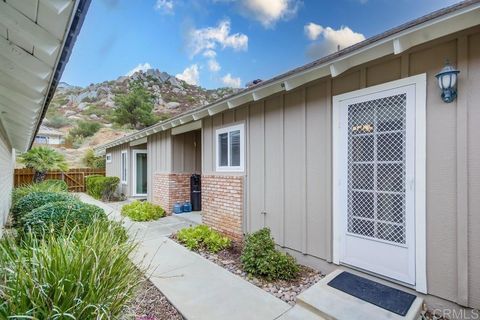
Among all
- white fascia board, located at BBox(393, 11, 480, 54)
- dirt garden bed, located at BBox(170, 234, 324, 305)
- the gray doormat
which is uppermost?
white fascia board, located at BBox(393, 11, 480, 54)

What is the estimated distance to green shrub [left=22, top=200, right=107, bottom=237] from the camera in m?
4.01

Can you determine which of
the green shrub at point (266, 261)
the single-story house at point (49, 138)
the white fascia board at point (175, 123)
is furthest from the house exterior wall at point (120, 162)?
the single-story house at point (49, 138)

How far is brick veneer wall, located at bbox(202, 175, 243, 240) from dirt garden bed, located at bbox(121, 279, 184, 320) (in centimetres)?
253

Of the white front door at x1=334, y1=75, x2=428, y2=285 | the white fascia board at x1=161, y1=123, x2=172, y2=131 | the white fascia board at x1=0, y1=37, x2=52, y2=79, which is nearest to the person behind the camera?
the white fascia board at x1=0, y1=37, x2=52, y2=79

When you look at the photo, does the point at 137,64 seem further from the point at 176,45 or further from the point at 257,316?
the point at 257,316

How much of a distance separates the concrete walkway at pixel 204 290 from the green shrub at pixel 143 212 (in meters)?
3.12

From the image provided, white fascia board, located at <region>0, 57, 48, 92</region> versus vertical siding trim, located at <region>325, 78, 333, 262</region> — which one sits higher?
white fascia board, located at <region>0, 57, 48, 92</region>

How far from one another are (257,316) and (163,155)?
7533 millimetres

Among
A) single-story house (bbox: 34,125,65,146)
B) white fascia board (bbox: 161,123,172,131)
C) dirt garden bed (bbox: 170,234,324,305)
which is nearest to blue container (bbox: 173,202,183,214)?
white fascia board (bbox: 161,123,172,131)

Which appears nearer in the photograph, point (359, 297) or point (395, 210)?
point (359, 297)

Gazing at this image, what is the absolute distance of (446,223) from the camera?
2900 millimetres

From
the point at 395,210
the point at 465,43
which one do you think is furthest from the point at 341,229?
the point at 465,43

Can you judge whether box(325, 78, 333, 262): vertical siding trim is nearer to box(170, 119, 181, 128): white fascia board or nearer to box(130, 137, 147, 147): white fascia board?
box(170, 119, 181, 128): white fascia board

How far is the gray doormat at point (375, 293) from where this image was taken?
2931 millimetres
